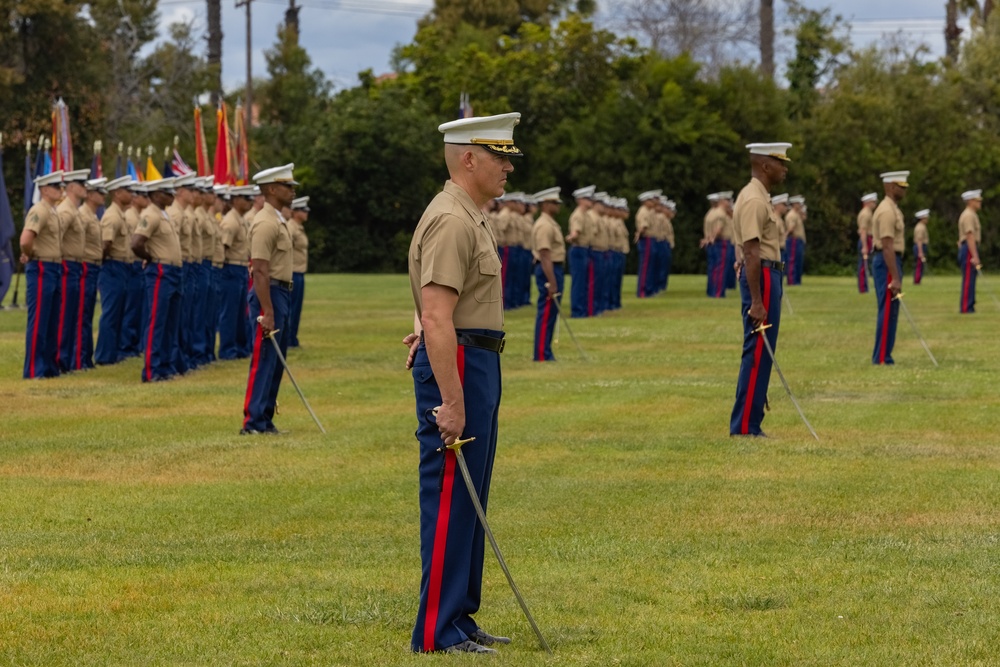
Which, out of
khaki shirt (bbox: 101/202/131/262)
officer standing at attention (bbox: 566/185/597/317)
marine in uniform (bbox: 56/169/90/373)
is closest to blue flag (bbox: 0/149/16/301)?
khaki shirt (bbox: 101/202/131/262)

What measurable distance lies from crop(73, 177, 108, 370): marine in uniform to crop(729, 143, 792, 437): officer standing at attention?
9.56 meters

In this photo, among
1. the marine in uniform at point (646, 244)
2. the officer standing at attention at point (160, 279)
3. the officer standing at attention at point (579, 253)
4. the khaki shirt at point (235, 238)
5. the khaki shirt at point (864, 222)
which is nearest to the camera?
the officer standing at attention at point (160, 279)

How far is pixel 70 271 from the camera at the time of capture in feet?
65.8

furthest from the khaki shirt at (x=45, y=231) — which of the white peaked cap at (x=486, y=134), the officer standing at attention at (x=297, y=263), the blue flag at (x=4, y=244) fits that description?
the white peaked cap at (x=486, y=134)

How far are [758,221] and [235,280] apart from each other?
1152 centimetres

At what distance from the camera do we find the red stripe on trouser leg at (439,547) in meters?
6.62

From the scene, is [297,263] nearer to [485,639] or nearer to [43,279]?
[43,279]

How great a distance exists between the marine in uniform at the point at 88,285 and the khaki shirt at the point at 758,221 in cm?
970

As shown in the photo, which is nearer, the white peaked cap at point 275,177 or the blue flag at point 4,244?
the white peaked cap at point 275,177

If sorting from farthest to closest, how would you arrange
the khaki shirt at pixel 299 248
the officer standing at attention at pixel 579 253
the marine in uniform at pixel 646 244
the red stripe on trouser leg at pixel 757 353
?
the marine in uniform at pixel 646 244
the officer standing at attention at pixel 579 253
the khaki shirt at pixel 299 248
the red stripe on trouser leg at pixel 757 353

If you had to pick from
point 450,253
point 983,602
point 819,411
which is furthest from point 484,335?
point 819,411

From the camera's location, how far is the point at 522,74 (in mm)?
58250

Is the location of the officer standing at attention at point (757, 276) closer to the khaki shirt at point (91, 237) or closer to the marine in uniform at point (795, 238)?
the khaki shirt at point (91, 237)

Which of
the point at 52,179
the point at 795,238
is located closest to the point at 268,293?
the point at 52,179
